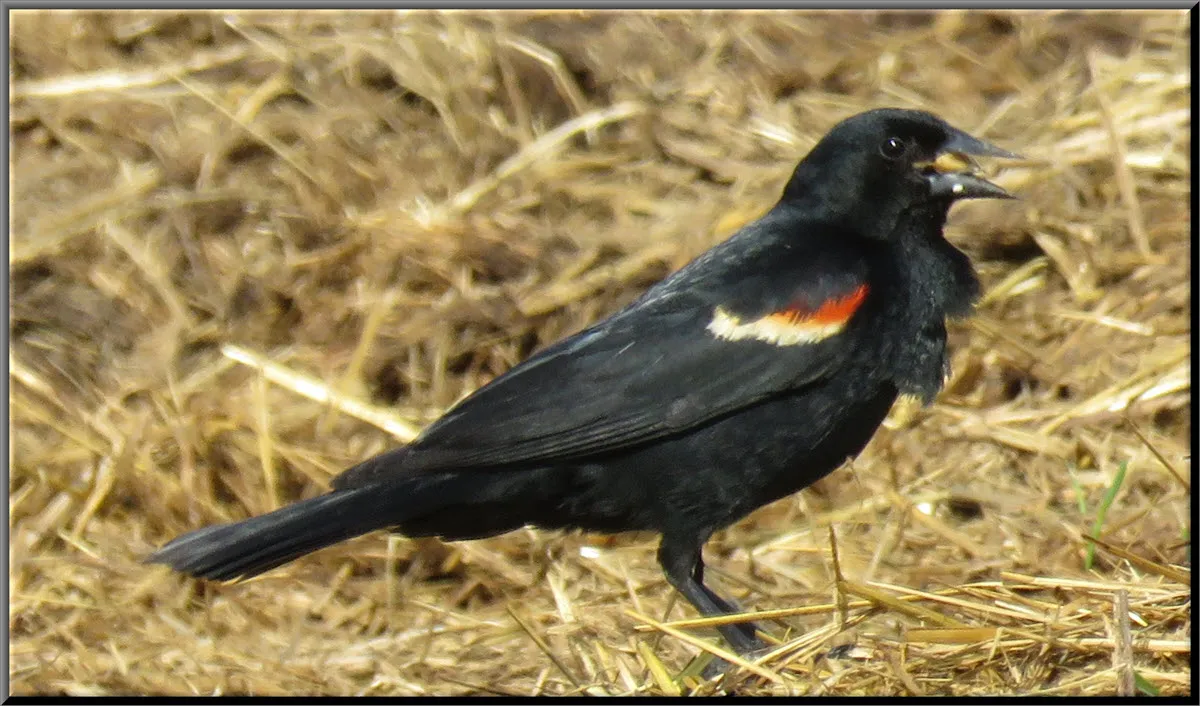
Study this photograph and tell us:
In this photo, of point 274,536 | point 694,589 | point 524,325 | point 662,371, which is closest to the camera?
point 274,536

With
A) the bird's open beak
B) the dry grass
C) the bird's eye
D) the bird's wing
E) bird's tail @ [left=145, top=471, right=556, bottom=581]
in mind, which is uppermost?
the bird's eye

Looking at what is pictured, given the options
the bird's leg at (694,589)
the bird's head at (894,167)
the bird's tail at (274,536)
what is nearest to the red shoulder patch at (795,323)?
the bird's head at (894,167)

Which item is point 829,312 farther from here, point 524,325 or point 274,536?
point 524,325

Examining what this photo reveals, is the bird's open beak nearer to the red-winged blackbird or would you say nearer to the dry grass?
the red-winged blackbird

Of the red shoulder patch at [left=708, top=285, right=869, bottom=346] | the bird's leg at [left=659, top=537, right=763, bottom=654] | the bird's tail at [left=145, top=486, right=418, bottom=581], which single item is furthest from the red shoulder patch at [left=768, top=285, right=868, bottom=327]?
the bird's tail at [left=145, top=486, right=418, bottom=581]

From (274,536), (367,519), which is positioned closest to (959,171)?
(367,519)

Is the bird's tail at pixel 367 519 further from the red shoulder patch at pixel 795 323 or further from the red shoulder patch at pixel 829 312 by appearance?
the red shoulder patch at pixel 829 312
